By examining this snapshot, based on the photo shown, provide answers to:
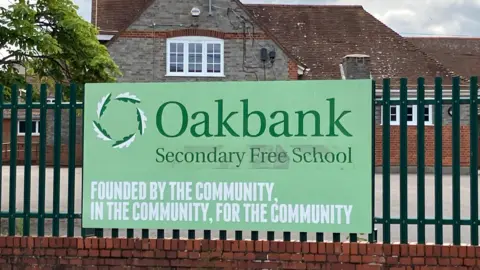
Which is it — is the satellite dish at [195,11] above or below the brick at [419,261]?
above

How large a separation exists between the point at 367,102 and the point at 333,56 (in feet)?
78.5

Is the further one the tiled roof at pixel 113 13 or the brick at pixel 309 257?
the tiled roof at pixel 113 13

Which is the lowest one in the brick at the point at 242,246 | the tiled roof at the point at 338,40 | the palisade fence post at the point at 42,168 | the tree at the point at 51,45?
the brick at the point at 242,246

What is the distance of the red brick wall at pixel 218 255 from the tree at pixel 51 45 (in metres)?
4.44

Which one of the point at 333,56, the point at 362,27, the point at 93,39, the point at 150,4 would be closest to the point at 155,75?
the point at 150,4

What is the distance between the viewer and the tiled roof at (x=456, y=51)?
1437 inches

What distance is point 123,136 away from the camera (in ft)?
23.8

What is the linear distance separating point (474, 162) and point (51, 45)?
24.3ft

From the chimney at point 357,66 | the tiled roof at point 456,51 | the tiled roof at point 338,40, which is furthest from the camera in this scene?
the tiled roof at point 456,51

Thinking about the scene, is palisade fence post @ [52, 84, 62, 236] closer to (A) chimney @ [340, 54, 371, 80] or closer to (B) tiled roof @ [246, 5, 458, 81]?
(A) chimney @ [340, 54, 371, 80]

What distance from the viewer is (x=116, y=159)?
7.22 m

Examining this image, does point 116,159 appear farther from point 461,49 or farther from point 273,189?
point 461,49

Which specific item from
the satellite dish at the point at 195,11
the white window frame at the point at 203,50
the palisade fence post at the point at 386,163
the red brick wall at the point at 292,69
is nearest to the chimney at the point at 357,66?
the red brick wall at the point at 292,69

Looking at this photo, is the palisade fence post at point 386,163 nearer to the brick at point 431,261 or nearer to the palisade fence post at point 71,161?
the brick at point 431,261
